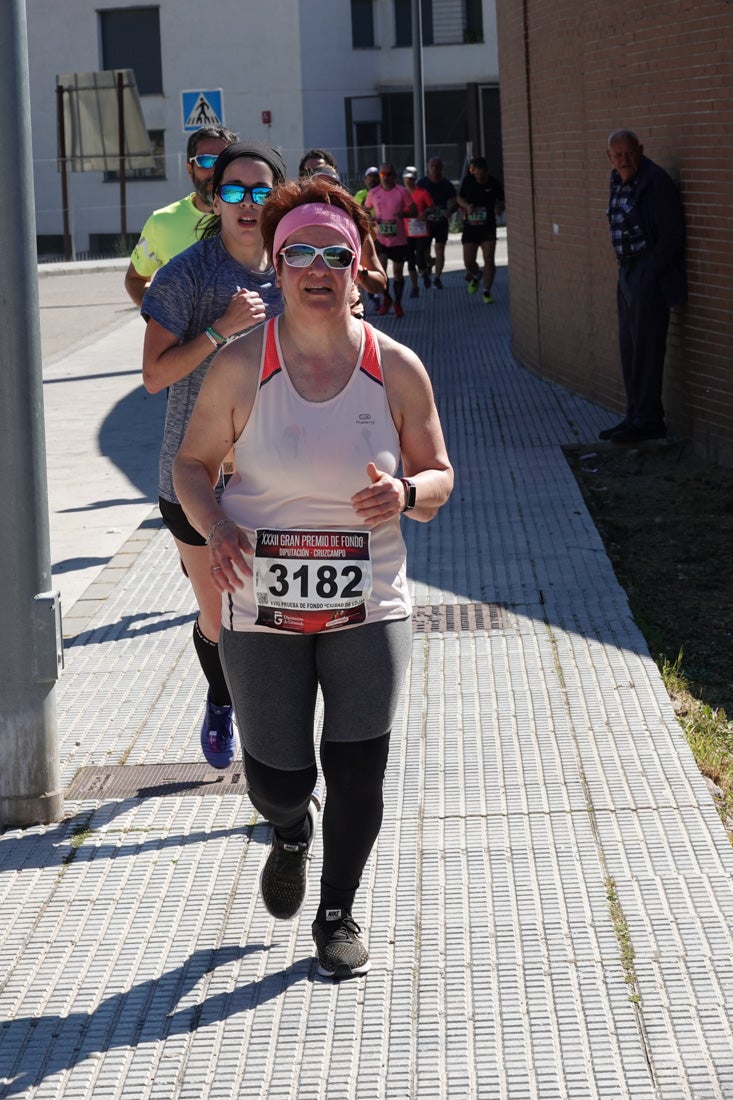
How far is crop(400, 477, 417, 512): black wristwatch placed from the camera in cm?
355

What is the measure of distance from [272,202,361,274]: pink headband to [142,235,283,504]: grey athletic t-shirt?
3.25 ft

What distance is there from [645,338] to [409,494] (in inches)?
266

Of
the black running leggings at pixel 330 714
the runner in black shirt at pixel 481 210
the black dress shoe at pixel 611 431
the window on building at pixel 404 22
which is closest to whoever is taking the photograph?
the black running leggings at pixel 330 714

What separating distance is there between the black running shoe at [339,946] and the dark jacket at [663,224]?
6763 millimetres

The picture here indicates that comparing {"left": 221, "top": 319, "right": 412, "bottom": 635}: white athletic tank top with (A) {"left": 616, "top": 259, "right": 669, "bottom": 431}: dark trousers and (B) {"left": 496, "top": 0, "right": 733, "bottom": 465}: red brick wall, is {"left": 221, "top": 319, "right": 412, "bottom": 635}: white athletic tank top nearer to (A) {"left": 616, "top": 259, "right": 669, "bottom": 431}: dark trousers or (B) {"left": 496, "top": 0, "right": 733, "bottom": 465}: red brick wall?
(B) {"left": 496, "top": 0, "right": 733, "bottom": 465}: red brick wall

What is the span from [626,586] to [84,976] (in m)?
3.86

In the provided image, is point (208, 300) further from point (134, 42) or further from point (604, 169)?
point (134, 42)

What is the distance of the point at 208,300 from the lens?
186 inches

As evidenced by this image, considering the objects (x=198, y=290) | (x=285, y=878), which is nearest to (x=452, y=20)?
(x=198, y=290)

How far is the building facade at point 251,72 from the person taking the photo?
41.0 m

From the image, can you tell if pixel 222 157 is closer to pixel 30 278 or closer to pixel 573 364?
pixel 30 278

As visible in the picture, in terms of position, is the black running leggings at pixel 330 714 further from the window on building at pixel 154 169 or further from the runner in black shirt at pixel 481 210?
the window on building at pixel 154 169

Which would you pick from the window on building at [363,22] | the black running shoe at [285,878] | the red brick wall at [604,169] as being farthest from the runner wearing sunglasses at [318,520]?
the window on building at [363,22]

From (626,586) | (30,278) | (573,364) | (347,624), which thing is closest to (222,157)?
(30,278)
